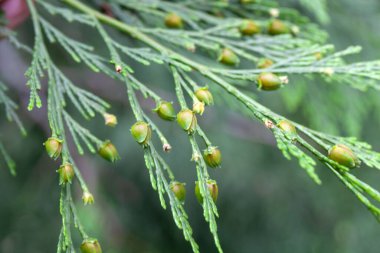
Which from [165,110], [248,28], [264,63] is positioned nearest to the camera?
[165,110]

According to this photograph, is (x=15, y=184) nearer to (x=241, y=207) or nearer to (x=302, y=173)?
(x=241, y=207)

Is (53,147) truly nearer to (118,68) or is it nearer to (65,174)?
(65,174)

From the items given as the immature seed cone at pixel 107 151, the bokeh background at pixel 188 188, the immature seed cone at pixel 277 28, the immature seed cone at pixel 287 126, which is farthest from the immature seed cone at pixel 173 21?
the bokeh background at pixel 188 188

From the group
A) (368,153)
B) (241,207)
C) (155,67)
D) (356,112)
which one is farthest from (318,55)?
(241,207)

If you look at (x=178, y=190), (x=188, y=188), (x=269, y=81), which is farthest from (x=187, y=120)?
(x=188, y=188)

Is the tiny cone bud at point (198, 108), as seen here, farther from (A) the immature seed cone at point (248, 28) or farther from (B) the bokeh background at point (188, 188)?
(B) the bokeh background at point (188, 188)
